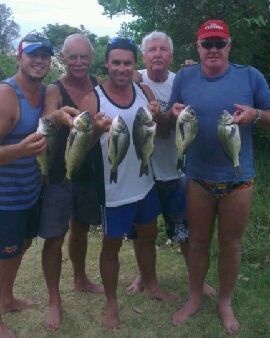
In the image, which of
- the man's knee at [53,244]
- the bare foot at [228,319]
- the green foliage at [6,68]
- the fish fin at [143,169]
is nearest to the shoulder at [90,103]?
the fish fin at [143,169]

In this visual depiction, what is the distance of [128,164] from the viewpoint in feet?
12.0

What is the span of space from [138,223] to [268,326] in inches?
56.3

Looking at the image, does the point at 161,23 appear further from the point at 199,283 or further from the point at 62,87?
the point at 199,283

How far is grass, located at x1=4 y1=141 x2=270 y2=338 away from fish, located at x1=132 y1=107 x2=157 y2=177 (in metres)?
1.62

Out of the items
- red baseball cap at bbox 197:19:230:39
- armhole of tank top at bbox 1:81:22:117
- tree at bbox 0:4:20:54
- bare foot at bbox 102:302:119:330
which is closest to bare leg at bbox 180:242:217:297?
bare foot at bbox 102:302:119:330

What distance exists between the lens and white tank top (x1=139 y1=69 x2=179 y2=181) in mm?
4078

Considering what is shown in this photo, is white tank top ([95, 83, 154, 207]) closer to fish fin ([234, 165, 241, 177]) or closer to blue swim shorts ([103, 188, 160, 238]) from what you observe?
blue swim shorts ([103, 188, 160, 238])

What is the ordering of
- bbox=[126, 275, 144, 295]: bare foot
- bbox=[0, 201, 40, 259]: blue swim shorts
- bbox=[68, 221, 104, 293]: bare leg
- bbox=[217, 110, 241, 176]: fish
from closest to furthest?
bbox=[217, 110, 241, 176]: fish
bbox=[0, 201, 40, 259]: blue swim shorts
bbox=[68, 221, 104, 293]: bare leg
bbox=[126, 275, 144, 295]: bare foot

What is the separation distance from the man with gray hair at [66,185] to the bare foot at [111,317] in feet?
1.39

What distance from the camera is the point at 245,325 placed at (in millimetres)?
4012

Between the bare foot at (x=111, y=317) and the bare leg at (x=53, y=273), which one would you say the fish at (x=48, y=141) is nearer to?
the bare leg at (x=53, y=273)

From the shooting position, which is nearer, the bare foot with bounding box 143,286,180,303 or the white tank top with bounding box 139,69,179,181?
the white tank top with bounding box 139,69,179,181

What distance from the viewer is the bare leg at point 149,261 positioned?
4277 mm

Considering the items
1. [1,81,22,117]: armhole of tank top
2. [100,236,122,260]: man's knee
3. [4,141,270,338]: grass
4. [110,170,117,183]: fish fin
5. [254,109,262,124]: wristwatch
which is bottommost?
[4,141,270,338]: grass
